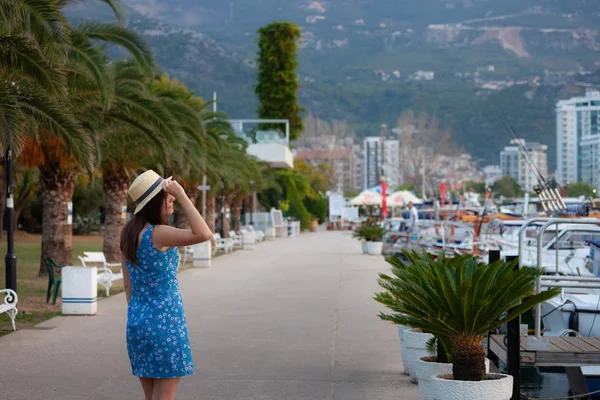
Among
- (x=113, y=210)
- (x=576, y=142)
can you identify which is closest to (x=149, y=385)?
(x=113, y=210)

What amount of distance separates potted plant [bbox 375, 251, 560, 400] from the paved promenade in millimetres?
1892

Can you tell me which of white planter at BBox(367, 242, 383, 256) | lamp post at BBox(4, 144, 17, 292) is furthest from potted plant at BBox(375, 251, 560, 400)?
white planter at BBox(367, 242, 383, 256)

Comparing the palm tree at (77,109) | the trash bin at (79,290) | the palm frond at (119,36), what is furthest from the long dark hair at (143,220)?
the palm frond at (119,36)

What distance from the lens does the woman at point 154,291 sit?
20.0ft

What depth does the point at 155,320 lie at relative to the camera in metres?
6.14

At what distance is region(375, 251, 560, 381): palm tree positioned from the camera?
7.36 meters

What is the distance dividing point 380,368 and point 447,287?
12.3ft

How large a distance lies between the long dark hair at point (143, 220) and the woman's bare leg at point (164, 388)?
31.5 inches

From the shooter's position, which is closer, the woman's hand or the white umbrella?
the woman's hand

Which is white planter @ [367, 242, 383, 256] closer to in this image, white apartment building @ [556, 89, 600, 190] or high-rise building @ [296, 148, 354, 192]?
high-rise building @ [296, 148, 354, 192]

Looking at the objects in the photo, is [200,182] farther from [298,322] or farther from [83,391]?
[83,391]

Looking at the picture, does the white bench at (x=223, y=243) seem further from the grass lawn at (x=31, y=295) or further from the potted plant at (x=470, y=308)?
the potted plant at (x=470, y=308)

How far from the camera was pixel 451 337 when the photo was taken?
7570 millimetres

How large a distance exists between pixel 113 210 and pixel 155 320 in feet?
79.7
